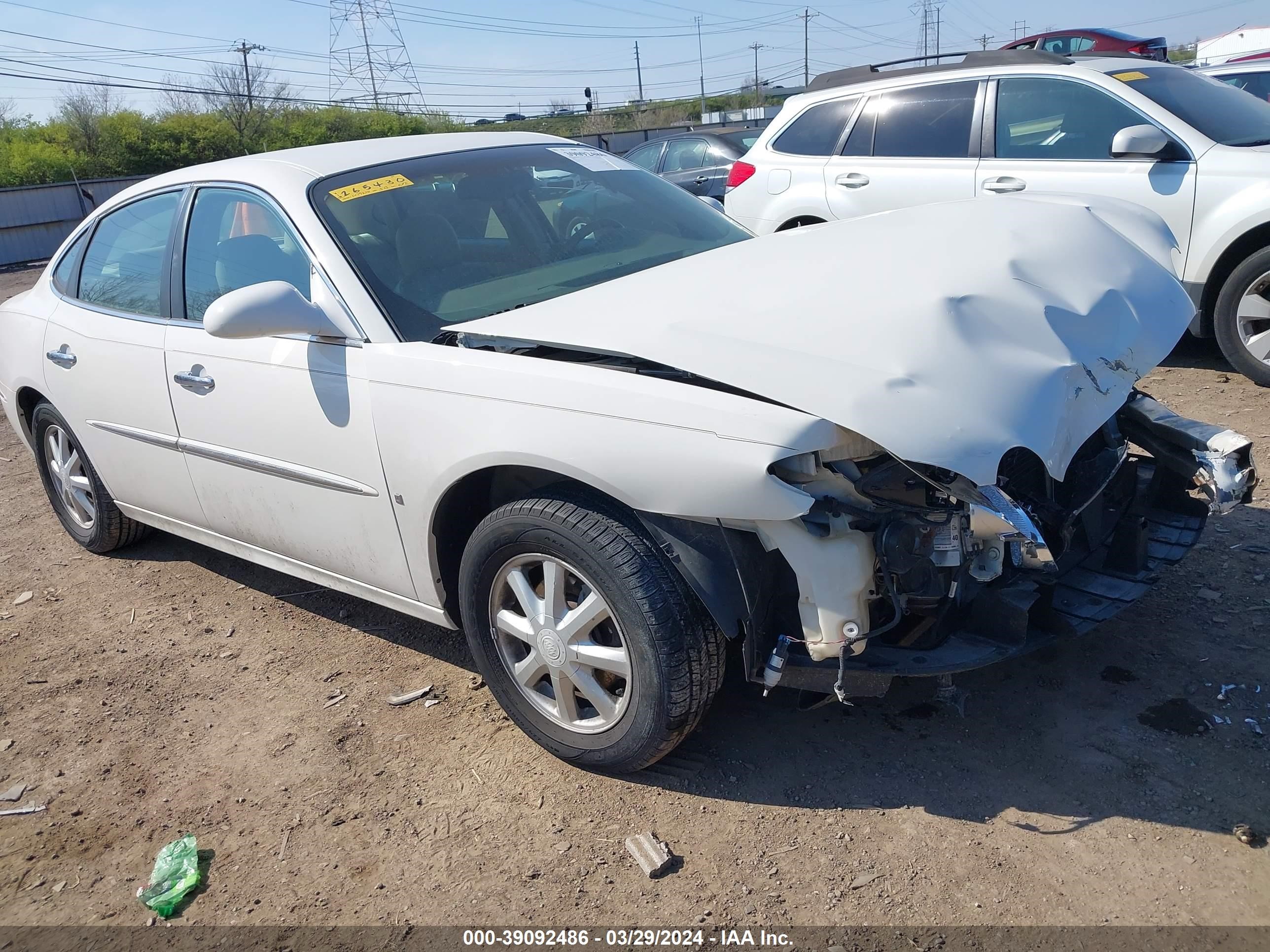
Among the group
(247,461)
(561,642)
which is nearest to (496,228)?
(247,461)

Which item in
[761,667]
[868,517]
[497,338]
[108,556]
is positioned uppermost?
[497,338]

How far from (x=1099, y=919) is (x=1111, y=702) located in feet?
2.95

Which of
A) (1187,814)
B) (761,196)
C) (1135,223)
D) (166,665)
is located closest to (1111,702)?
(1187,814)

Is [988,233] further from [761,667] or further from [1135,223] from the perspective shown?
[761,667]

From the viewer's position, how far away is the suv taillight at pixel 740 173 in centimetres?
752

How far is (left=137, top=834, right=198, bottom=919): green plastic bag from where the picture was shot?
2627 millimetres

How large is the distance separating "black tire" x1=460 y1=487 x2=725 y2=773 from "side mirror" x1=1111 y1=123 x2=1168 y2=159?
449 cm

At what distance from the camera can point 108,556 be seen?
4.96 meters

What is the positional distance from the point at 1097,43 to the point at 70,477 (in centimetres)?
1660

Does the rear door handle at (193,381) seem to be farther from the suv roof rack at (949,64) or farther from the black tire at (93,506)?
the suv roof rack at (949,64)

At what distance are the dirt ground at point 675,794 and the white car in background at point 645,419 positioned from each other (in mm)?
311

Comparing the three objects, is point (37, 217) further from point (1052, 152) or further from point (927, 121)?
point (1052, 152)

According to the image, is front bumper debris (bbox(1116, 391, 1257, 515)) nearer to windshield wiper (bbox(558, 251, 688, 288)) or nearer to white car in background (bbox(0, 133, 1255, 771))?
white car in background (bbox(0, 133, 1255, 771))

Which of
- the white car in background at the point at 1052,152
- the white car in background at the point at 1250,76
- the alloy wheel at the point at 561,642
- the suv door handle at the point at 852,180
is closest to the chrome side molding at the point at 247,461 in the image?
the alloy wheel at the point at 561,642
